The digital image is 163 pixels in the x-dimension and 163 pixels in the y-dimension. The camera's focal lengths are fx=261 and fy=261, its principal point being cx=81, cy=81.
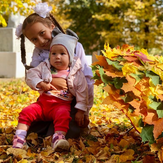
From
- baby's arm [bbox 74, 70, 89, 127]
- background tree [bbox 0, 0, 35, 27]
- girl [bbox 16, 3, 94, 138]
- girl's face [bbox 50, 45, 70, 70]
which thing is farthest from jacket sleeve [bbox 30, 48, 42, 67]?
background tree [bbox 0, 0, 35, 27]

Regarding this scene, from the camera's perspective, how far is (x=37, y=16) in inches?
109

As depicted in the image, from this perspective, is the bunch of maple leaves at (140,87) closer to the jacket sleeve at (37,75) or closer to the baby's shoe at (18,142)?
the jacket sleeve at (37,75)

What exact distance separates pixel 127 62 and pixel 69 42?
33.6 inches

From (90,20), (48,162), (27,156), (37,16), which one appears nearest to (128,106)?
(48,162)

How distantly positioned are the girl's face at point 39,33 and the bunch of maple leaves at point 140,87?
2.81 feet

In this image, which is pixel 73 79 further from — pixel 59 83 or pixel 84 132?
pixel 84 132

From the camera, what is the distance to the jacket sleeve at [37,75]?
255 cm

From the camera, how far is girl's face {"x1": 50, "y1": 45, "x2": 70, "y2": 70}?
2560mm

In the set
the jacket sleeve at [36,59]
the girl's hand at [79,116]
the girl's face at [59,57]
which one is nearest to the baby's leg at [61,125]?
the girl's hand at [79,116]

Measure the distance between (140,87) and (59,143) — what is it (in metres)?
0.91

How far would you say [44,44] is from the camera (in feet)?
9.15

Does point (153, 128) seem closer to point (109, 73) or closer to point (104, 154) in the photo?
point (109, 73)

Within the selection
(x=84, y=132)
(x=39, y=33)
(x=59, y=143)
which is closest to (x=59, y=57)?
(x=39, y=33)

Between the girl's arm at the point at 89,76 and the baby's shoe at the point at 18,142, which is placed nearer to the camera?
the baby's shoe at the point at 18,142
